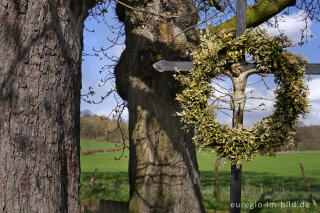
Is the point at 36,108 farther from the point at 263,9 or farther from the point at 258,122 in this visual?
the point at 263,9

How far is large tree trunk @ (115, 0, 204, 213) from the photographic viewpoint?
5738 millimetres

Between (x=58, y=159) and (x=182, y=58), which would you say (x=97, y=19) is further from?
(x=58, y=159)

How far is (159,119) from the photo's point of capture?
19.2ft

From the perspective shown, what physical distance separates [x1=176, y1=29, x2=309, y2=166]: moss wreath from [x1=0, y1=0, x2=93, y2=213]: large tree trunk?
169cm

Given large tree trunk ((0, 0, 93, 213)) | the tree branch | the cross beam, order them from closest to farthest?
large tree trunk ((0, 0, 93, 213)) → the cross beam → the tree branch

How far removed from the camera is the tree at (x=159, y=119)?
574 centimetres

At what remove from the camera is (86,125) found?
101 ft

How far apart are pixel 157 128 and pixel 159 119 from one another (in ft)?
0.57

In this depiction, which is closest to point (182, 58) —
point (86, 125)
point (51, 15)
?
point (51, 15)

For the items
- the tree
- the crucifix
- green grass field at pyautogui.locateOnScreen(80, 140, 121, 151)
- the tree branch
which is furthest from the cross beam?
green grass field at pyautogui.locateOnScreen(80, 140, 121, 151)

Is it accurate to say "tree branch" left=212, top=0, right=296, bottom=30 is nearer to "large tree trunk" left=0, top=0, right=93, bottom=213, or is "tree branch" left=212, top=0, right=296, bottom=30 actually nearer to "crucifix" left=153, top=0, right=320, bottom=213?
"crucifix" left=153, top=0, right=320, bottom=213

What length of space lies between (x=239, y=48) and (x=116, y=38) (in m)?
3.40

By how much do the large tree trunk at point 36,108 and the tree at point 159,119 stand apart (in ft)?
8.07

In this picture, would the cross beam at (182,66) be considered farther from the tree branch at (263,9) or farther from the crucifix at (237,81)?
the tree branch at (263,9)
